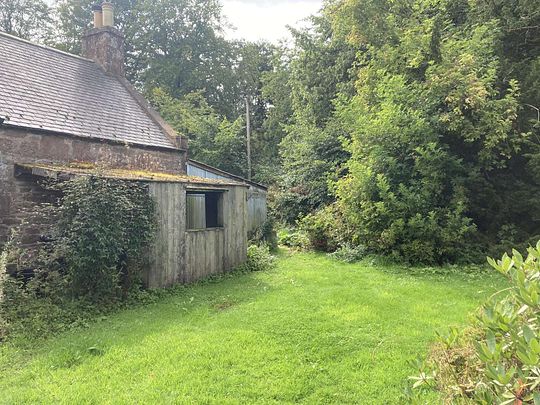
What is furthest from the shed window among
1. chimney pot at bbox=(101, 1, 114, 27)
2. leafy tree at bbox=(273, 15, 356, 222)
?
chimney pot at bbox=(101, 1, 114, 27)

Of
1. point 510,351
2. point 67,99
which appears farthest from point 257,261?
point 510,351

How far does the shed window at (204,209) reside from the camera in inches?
373

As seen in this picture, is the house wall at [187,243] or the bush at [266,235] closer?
the house wall at [187,243]

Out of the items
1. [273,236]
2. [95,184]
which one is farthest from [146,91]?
[95,184]

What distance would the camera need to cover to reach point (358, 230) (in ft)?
38.9

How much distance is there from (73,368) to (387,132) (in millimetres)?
9955

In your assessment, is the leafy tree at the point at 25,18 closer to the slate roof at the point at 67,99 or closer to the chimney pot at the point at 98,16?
the chimney pot at the point at 98,16

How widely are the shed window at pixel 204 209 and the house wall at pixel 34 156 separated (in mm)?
2829

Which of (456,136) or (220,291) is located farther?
(456,136)

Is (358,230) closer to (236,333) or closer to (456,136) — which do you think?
(456,136)

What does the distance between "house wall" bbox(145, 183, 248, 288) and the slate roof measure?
3.53 m

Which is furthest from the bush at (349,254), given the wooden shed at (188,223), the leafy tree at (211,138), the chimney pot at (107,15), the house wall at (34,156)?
the leafy tree at (211,138)

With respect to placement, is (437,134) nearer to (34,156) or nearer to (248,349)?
(248,349)

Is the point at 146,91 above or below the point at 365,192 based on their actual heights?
above
